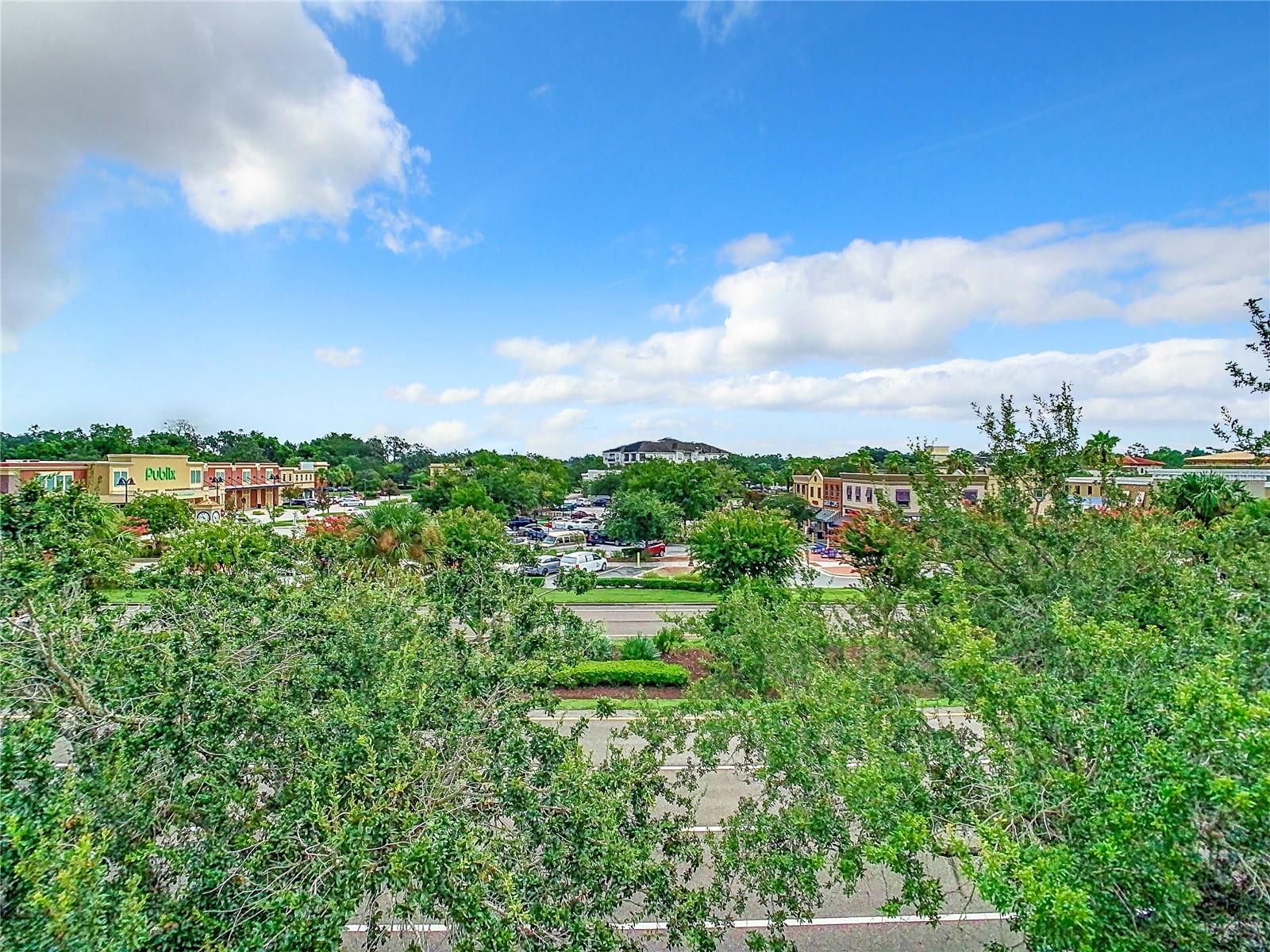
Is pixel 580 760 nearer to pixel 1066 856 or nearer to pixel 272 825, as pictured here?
pixel 272 825

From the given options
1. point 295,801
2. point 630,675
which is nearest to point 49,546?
point 295,801

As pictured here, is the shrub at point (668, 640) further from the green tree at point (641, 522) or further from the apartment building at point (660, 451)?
the apartment building at point (660, 451)

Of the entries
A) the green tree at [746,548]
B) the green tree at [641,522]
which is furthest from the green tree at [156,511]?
the green tree at [746,548]

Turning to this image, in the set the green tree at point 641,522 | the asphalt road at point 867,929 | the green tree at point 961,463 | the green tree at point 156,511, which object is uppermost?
the green tree at point 961,463

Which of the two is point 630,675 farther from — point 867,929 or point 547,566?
point 547,566

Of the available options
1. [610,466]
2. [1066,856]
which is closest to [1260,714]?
[1066,856]

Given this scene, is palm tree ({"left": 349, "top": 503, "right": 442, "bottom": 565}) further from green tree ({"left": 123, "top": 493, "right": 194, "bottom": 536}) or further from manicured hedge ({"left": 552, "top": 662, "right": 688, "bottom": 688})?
green tree ({"left": 123, "top": 493, "right": 194, "bottom": 536})
